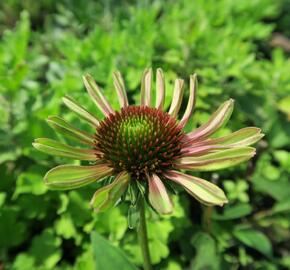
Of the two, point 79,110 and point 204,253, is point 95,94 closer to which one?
point 79,110

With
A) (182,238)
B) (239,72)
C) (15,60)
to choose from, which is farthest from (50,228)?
(239,72)

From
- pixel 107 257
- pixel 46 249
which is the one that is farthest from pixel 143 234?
pixel 46 249

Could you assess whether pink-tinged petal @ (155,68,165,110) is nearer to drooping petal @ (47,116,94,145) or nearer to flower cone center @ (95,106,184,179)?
flower cone center @ (95,106,184,179)

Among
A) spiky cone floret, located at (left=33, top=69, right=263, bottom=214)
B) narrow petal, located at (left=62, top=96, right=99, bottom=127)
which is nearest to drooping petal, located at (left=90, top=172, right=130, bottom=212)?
spiky cone floret, located at (left=33, top=69, right=263, bottom=214)

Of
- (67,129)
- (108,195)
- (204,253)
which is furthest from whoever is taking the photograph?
(204,253)

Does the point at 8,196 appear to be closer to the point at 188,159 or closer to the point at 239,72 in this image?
the point at 188,159

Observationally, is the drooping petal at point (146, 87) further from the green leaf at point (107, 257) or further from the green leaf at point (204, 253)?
the green leaf at point (204, 253)

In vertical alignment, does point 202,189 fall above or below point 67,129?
below
